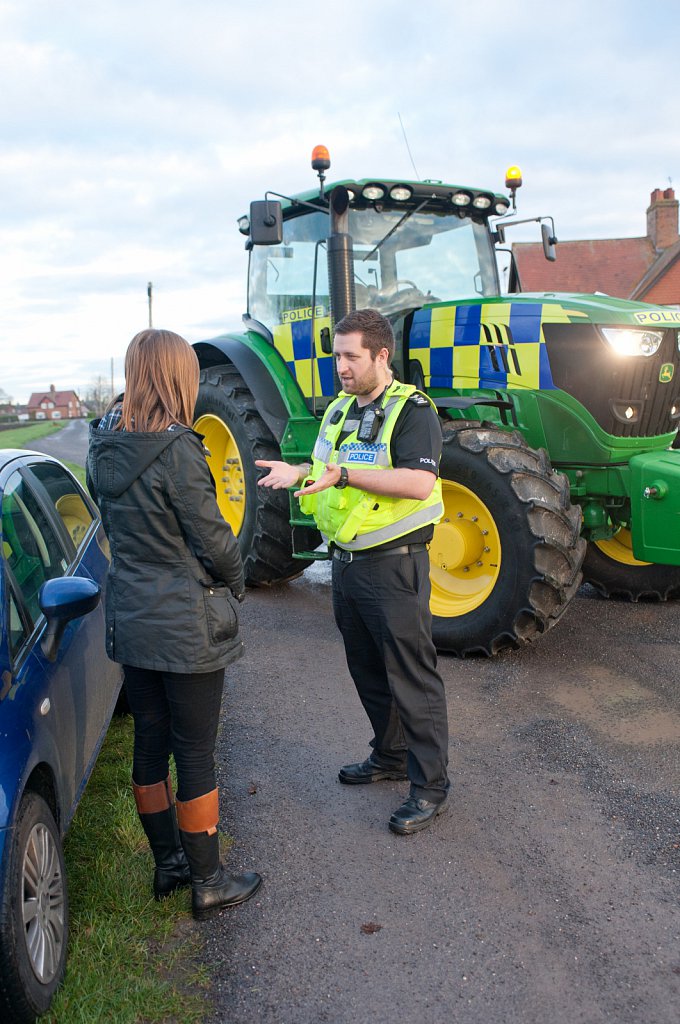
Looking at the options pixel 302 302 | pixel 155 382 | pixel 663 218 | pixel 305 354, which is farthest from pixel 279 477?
pixel 663 218

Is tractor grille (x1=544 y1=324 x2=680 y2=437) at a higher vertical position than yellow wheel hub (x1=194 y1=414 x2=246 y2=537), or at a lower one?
higher

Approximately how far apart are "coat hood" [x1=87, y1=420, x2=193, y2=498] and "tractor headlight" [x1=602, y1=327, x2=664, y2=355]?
10.6 feet

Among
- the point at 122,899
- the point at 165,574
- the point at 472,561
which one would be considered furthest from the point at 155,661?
the point at 472,561

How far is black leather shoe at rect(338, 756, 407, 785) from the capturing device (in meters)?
3.67

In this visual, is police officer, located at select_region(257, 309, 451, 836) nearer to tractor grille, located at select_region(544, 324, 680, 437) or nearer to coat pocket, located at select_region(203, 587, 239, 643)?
coat pocket, located at select_region(203, 587, 239, 643)

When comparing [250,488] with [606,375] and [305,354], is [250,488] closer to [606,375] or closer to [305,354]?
[305,354]

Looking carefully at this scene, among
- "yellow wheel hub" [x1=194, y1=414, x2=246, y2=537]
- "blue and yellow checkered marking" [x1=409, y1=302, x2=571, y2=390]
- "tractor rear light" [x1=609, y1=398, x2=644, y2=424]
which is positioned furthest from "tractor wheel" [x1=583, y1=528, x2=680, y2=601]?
"yellow wheel hub" [x1=194, y1=414, x2=246, y2=537]

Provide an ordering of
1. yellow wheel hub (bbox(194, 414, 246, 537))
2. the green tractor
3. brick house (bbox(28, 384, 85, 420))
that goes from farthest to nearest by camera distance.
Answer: brick house (bbox(28, 384, 85, 420))
yellow wheel hub (bbox(194, 414, 246, 537))
the green tractor

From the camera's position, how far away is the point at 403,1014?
2346 mm

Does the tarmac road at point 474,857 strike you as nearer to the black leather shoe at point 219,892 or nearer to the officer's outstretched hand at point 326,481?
the black leather shoe at point 219,892

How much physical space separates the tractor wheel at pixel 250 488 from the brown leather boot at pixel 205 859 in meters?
3.55

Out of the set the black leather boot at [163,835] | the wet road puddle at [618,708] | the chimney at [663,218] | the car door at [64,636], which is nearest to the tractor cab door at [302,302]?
the car door at [64,636]

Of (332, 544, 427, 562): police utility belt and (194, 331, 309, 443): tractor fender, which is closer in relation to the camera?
(332, 544, 427, 562): police utility belt

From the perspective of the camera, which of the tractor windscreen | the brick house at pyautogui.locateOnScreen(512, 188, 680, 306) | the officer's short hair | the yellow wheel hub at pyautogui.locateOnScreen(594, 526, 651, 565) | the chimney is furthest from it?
the chimney
